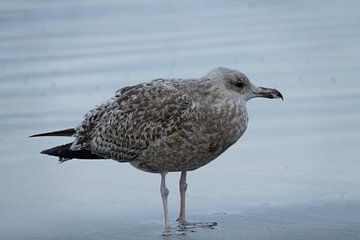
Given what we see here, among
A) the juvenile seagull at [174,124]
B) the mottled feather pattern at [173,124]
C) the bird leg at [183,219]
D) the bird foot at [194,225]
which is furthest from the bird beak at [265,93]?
the bird foot at [194,225]

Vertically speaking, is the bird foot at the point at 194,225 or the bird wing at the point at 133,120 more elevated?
the bird wing at the point at 133,120

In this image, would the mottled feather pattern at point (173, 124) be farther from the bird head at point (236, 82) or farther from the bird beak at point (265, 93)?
the bird beak at point (265, 93)

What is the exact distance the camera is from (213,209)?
8.45 metres

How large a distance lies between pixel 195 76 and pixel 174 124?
630cm

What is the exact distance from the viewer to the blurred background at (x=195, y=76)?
8.25 metres

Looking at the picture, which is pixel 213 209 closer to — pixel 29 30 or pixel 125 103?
pixel 125 103

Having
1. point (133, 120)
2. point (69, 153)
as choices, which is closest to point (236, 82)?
point (133, 120)

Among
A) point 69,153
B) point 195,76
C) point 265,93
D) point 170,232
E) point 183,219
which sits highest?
point 195,76

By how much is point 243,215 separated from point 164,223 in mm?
563

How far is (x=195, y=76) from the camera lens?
14281 mm

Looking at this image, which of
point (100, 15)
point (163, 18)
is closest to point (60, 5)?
point (100, 15)

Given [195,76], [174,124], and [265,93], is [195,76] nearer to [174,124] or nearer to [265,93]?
[265,93]

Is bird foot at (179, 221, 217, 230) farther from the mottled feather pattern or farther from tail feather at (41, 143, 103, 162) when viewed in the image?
tail feather at (41, 143, 103, 162)

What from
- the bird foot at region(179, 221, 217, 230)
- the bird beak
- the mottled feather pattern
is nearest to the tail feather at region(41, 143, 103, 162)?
the mottled feather pattern
